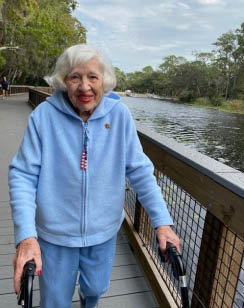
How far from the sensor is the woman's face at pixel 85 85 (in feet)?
3.91

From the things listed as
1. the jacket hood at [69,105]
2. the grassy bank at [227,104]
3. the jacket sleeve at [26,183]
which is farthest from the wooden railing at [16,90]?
the grassy bank at [227,104]

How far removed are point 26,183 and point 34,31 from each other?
19.7 meters

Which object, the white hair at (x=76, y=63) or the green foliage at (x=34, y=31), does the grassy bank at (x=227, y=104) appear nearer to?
the green foliage at (x=34, y=31)

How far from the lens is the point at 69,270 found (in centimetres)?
133

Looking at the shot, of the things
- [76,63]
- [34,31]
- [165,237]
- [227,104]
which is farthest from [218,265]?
[227,104]

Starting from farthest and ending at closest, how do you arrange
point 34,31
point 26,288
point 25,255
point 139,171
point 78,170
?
point 34,31 < point 139,171 < point 78,170 < point 25,255 < point 26,288

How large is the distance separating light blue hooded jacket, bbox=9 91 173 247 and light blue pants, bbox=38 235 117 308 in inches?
2.6

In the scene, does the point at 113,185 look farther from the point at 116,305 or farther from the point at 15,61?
the point at 15,61

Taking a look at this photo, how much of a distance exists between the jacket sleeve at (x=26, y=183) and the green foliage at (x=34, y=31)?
13.9 m

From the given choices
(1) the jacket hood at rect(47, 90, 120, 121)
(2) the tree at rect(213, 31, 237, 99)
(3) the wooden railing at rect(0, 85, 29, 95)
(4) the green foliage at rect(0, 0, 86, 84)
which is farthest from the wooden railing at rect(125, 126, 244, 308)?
(2) the tree at rect(213, 31, 237, 99)

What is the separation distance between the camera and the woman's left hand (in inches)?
42.4

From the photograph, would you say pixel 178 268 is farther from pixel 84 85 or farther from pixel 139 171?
pixel 84 85

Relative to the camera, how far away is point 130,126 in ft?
4.29

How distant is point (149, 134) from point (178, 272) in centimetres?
123
